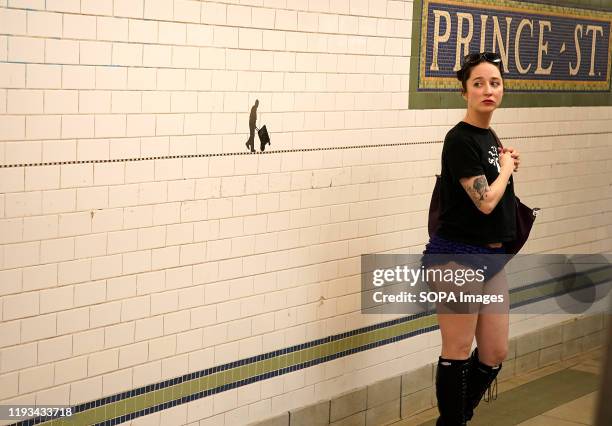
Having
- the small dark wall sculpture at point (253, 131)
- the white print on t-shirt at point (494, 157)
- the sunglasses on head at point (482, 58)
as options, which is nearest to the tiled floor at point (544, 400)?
the white print on t-shirt at point (494, 157)

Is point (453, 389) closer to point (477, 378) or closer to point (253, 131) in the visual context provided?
point (477, 378)

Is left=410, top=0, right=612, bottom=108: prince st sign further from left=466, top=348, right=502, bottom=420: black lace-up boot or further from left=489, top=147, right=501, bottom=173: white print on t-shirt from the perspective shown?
left=466, top=348, right=502, bottom=420: black lace-up boot

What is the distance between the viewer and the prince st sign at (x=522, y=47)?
18.7 ft

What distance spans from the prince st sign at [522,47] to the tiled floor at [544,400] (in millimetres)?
1809

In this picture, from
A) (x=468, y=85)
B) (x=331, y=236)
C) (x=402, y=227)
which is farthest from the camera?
(x=402, y=227)

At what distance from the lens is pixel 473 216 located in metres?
4.75

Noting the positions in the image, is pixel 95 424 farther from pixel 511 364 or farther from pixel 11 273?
pixel 511 364

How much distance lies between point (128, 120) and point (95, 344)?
3.00ft

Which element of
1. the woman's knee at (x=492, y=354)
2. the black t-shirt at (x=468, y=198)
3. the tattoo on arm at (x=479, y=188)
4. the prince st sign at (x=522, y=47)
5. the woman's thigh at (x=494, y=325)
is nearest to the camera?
the tattoo on arm at (x=479, y=188)

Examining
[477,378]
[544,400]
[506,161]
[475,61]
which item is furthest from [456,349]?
[544,400]

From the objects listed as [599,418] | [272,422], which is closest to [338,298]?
[272,422]

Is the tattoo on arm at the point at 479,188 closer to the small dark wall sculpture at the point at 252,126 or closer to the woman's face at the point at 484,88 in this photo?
the woman's face at the point at 484,88

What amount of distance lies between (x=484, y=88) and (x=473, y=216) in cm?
61

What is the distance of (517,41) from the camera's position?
21.2ft
